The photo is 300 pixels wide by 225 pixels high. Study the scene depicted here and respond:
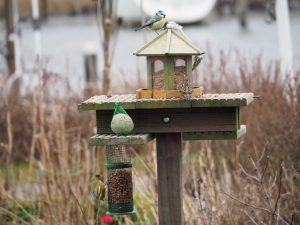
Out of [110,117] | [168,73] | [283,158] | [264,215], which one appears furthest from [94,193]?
[283,158]

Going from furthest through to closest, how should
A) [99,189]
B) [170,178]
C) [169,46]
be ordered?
[99,189], [170,178], [169,46]

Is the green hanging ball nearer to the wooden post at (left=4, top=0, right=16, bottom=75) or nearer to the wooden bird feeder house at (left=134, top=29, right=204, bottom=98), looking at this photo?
the wooden bird feeder house at (left=134, top=29, right=204, bottom=98)

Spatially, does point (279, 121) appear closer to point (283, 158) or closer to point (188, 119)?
point (283, 158)

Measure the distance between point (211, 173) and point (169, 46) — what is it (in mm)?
1602

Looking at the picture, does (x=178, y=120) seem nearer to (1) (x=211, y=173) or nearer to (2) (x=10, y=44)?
(1) (x=211, y=173)

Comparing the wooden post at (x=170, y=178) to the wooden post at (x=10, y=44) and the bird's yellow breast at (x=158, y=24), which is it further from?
the wooden post at (x=10, y=44)

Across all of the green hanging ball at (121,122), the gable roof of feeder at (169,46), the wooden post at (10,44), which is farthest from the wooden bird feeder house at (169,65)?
the wooden post at (10,44)


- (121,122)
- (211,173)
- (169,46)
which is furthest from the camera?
(211,173)

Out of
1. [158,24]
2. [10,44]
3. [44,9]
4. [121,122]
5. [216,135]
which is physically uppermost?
[44,9]

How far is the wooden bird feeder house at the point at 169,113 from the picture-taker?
484 centimetres

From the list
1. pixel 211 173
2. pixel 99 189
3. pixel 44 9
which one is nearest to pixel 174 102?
pixel 99 189

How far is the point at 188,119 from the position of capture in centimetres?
497

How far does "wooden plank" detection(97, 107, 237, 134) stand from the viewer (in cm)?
492

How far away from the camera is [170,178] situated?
16.7ft
